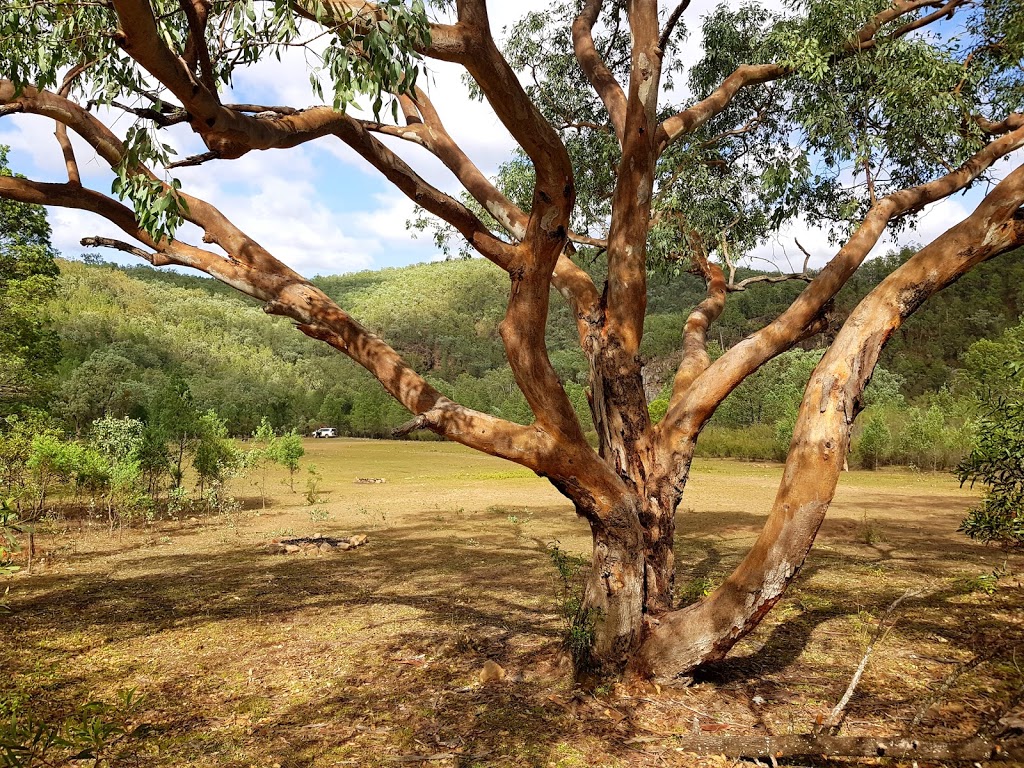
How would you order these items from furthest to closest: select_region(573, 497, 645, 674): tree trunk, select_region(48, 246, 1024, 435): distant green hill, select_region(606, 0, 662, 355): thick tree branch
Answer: select_region(48, 246, 1024, 435): distant green hill, select_region(606, 0, 662, 355): thick tree branch, select_region(573, 497, 645, 674): tree trunk

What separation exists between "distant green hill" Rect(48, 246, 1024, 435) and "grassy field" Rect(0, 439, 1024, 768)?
2115 centimetres

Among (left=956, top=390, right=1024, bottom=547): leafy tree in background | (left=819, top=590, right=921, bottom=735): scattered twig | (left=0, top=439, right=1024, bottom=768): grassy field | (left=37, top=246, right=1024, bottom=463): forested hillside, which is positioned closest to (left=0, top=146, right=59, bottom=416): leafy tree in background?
(left=37, top=246, right=1024, bottom=463): forested hillside

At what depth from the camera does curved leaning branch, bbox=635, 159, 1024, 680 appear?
3.97 m

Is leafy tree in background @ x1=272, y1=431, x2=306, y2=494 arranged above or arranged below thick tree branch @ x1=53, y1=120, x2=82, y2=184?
below

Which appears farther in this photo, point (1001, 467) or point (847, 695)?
point (1001, 467)

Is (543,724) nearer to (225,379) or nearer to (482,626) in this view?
Answer: (482,626)

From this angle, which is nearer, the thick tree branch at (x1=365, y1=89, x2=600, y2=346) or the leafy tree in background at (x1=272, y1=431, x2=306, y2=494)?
the thick tree branch at (x1=365, y1=89, x2=600, y2=346)

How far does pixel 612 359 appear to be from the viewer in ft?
16.4

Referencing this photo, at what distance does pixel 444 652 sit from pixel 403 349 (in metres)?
97.1

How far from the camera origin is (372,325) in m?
104

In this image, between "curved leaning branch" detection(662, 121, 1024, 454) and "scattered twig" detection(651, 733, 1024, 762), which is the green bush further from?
"scattered twig" detection(651, 733, 1024, 762)

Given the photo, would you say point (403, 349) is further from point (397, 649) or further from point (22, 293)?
point (397, 649)

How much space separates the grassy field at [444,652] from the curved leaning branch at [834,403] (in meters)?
0.70

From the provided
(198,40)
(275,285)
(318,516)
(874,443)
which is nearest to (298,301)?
(275,285)
